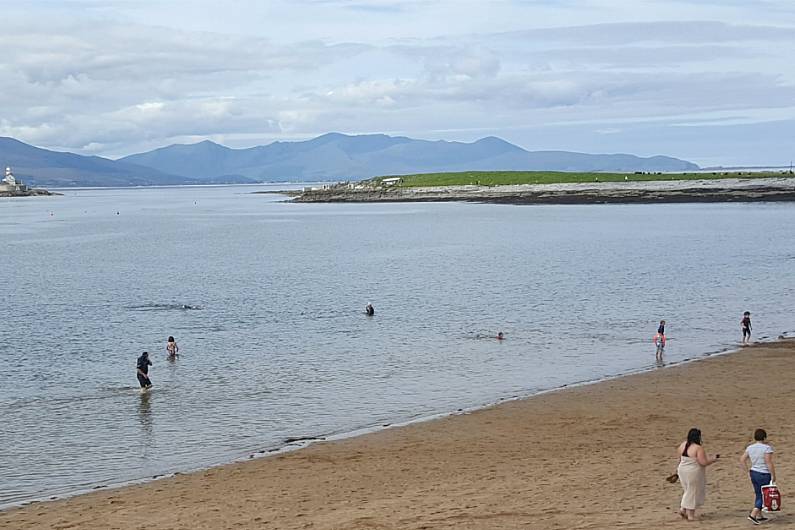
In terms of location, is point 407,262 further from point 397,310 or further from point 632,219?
point 632,219

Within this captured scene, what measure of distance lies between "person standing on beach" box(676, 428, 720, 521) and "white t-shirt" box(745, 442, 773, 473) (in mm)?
588

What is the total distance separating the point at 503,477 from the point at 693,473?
5479 mm

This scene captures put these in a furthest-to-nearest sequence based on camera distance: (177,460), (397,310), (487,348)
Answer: (397,310) → (487,348) → (177,460)

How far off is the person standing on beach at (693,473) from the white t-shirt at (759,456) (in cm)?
59

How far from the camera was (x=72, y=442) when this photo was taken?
24609 mm

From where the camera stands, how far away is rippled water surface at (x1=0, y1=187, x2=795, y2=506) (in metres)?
26.0

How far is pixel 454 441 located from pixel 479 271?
47530 millimetres

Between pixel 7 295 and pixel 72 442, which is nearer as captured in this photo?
pixel 72 442

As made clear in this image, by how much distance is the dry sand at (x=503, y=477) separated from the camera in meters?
16.4

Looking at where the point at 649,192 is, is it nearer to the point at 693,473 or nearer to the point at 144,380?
the point at 144,380

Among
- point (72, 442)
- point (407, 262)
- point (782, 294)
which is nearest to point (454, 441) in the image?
point (72, 442)

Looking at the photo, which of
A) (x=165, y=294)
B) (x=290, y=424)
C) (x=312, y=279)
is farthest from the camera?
(x=312, y=279)

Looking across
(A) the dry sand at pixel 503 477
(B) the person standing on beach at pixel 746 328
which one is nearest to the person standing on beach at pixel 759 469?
(A) the dry sand at pixel 503 477

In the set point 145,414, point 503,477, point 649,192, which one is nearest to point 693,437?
point 503,477
